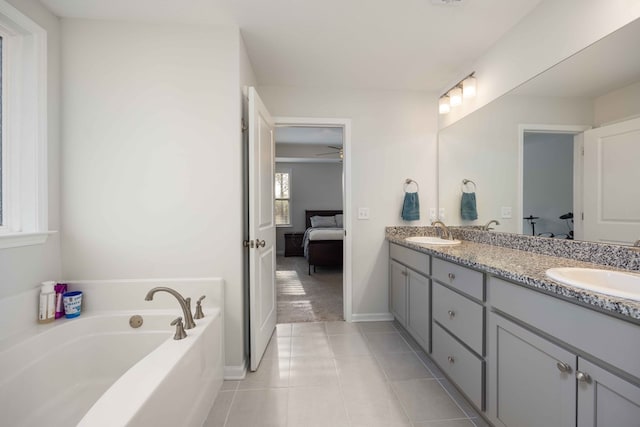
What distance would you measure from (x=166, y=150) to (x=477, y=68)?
248 centimetres

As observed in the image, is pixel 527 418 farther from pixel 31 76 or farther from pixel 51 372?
pixel 31 76

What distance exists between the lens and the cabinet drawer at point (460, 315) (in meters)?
1.43

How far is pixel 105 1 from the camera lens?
1.63 metres

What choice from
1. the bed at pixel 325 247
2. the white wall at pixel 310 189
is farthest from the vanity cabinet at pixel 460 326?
the white wall at pixel 310 189

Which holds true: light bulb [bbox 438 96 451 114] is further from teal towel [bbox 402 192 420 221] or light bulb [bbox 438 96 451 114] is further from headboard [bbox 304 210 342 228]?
headboard [bbox 304 210 342 228]

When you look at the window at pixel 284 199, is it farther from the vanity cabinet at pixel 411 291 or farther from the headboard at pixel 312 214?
the vanity cabinet at pixel 411 291

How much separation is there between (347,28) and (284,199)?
559 cm

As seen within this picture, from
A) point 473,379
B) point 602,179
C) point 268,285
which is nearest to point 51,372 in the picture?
point 268,285

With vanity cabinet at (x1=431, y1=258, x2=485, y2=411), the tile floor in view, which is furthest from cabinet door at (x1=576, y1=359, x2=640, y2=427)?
the tile floor

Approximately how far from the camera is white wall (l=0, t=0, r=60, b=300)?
4.99 ft

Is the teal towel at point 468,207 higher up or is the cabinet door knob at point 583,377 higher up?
the teal towel at point 468,207

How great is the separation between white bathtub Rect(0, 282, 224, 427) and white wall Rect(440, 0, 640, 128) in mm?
2522

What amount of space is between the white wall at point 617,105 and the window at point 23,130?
3034 millimetres

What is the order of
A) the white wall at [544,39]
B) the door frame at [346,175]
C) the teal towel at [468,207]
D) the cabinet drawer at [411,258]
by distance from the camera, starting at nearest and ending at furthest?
1. the white wall at [544,39]
2. the cabinet drawer at [411,258]
3. the teal towel at [468,207]
4. the door frame at [346,175]
